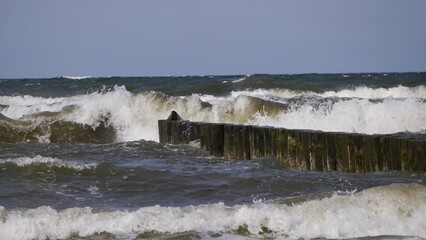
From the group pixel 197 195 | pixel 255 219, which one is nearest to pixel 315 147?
pixel 197 195

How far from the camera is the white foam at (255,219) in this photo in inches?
232

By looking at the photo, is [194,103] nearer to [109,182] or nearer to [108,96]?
[108,96]

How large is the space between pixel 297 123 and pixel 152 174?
6683mm

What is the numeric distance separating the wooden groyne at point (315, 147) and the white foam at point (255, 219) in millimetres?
1534

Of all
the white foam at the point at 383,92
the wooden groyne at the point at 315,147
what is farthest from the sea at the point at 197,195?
the white foam at the point at 383,92

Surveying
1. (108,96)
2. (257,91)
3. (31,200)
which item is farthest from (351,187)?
(257,91)

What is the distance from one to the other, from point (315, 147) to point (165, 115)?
30.3 feet

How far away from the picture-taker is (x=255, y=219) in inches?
239

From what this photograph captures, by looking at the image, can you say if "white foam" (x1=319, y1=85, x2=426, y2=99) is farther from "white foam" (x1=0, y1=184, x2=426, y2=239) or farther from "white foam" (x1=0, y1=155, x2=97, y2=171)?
"white foam" (x1=0, y1=184, x2=426, y2=239)

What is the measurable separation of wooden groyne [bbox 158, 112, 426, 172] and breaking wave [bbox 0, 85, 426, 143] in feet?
13.3

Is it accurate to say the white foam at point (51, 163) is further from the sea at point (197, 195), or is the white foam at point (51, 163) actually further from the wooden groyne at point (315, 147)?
the wooden groyne at point (315, 147)

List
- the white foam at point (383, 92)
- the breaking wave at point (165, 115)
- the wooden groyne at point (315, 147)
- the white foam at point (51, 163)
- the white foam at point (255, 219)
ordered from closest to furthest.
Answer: the white foam at point (255, 219), the wooden groyne at point (315, 147), the white foam at point (51, 163), the breaking wave at point (165, 115), the white foam at point (383, 92)

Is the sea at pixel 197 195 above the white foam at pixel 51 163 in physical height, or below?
below

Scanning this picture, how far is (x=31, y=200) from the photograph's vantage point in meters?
7.40
